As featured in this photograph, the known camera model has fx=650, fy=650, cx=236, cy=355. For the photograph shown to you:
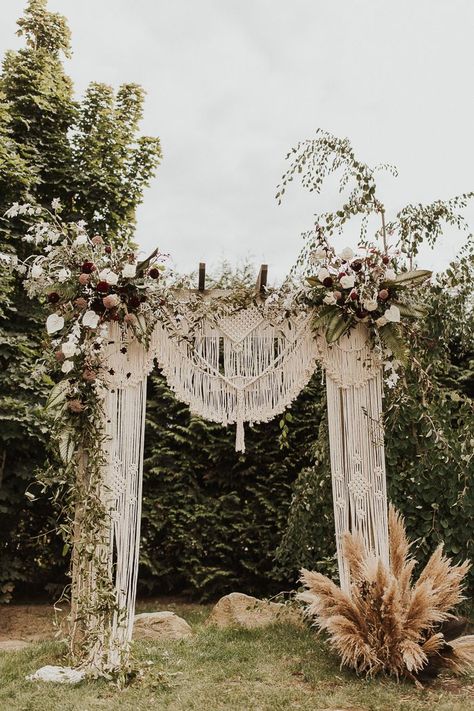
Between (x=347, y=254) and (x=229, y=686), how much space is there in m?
2.47

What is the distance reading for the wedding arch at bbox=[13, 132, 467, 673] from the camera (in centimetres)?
361

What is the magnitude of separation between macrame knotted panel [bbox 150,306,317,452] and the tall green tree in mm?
1588

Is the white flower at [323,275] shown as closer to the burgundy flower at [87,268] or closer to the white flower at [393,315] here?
the white flower at [393,315]

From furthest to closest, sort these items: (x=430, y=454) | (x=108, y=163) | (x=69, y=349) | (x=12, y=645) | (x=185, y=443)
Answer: (x=108, y=163)
(x=185, y=443)
(x=430, y=454)
(x=12, y=645)
(x=69, y=349)

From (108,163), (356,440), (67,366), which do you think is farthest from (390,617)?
(108,163)

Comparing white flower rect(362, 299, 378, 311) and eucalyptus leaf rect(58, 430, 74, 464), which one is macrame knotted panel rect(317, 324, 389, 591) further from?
eucalyptus leaf rect(58, 430, 74, 464)

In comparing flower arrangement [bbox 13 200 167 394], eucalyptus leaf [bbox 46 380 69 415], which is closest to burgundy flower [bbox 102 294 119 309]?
flower arrangement [bbox 13 200 167 394]

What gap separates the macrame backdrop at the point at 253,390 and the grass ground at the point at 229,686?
50cm

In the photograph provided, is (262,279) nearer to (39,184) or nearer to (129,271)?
(129,271)

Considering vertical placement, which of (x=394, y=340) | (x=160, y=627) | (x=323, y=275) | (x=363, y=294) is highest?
(x=323, y=275)

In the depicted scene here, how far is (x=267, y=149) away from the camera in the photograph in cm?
728

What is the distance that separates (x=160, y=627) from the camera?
4.39 m

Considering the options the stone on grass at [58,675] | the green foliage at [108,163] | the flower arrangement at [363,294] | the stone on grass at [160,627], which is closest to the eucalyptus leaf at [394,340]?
the flower arrangement at [363,294]

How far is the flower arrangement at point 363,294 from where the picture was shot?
3881mm
